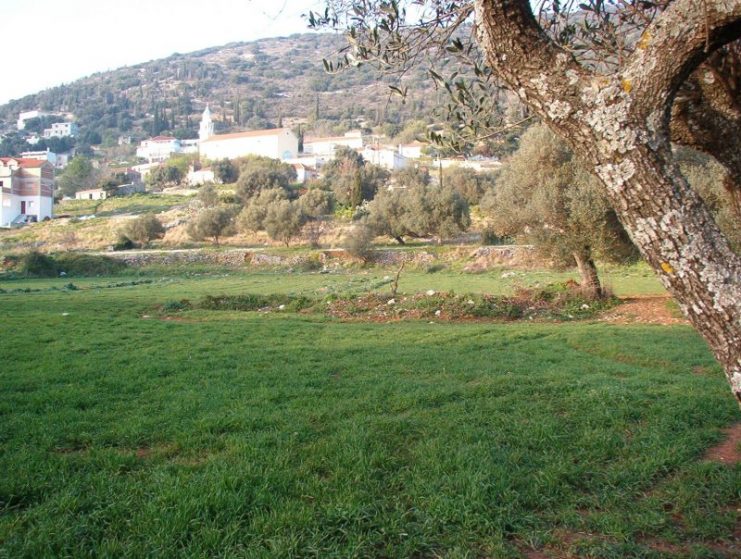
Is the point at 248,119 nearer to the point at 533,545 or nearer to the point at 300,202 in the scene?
the point at 300,202

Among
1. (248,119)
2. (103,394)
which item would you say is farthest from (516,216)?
(248,119)

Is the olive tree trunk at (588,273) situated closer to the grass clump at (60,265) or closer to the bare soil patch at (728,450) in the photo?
the bare soil patch at (728,450)

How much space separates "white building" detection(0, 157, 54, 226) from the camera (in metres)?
81.2

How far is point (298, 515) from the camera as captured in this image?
381 centimetres

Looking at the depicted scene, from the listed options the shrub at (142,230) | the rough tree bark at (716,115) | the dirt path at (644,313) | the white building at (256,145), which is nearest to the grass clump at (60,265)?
the shrub at (142,230)

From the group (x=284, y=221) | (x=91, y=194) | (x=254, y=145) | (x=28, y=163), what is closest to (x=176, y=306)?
(x=284, y=221)

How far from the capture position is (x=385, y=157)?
10575 cm

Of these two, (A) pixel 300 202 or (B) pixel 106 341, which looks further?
(A) pixel 300 202

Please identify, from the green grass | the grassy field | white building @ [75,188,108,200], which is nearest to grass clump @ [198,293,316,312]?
the grassy field

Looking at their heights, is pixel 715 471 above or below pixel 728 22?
below

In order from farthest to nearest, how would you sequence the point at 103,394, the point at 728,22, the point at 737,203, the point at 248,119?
1. the point at 248,119
2. the point at 103,394
3. the point at 737,203
4. the point at 728,22

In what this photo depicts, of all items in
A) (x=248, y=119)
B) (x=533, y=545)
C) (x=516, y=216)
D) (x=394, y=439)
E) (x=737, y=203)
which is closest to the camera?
(x=533, y=545)

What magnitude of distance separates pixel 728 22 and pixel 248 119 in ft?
675

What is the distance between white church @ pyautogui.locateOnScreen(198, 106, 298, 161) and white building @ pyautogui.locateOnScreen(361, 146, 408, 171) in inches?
1009
